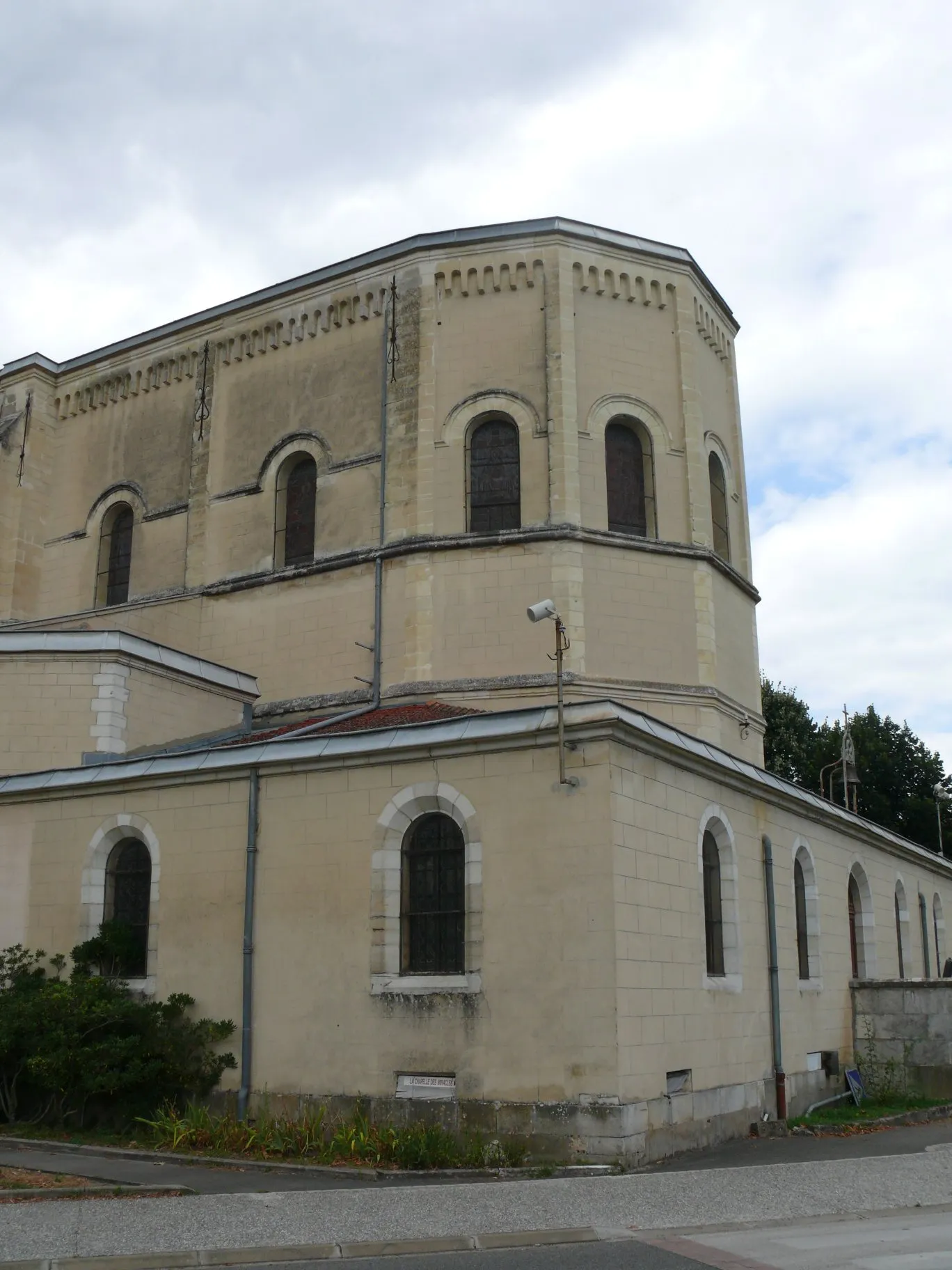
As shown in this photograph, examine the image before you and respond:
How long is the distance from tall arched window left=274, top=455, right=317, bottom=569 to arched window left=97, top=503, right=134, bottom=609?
3.82 meters

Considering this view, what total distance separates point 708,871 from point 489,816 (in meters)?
3.76

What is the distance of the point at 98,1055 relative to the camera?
51.1ft

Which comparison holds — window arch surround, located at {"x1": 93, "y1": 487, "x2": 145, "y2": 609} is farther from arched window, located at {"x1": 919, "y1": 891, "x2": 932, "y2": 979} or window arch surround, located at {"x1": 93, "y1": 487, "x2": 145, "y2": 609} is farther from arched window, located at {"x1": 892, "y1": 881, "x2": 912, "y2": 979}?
arched window, located at {"x1": 919, "y1": 891, "x2": 932, "y2": 979}

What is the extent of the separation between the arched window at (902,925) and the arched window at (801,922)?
5.71m

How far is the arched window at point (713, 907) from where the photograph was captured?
16.9m

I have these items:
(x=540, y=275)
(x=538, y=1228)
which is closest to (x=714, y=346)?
(x=540, y=275)

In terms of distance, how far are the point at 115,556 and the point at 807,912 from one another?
1616 centimetres

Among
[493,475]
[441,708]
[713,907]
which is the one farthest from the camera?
[493,475]

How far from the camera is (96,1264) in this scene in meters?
8.98

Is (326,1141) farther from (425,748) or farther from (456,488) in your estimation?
(456,488)

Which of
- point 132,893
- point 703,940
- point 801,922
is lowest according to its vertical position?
point 703,940

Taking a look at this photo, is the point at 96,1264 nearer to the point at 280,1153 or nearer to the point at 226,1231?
the point at 226,1231

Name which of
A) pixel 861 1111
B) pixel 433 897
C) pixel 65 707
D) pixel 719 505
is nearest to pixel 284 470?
pixel 65 707

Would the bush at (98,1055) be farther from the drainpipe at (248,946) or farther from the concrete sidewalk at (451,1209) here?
the concrete sidewalk at (451,1209)
